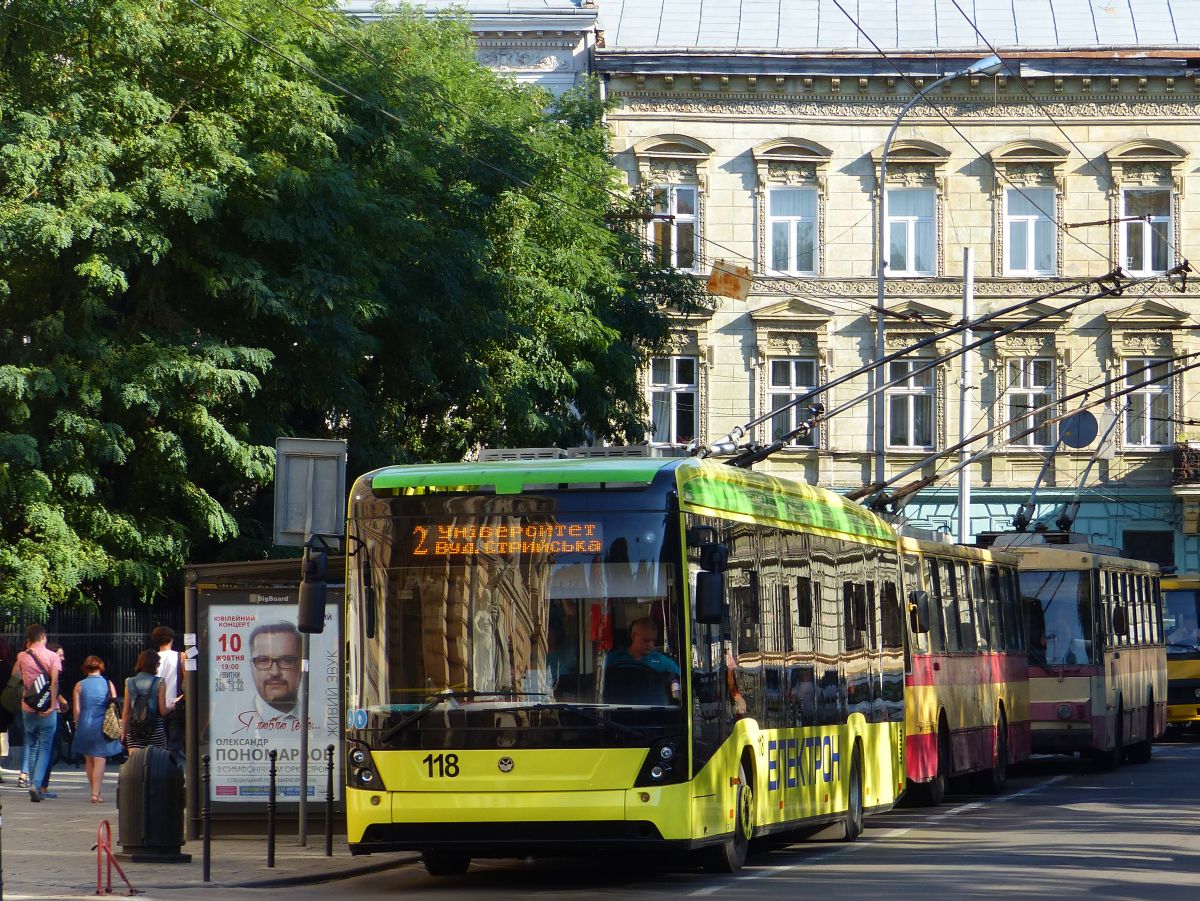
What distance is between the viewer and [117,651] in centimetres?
2791

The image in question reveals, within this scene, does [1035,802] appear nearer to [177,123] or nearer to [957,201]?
[177,123]

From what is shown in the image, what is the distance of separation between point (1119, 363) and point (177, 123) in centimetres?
2743

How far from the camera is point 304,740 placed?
15.5 m

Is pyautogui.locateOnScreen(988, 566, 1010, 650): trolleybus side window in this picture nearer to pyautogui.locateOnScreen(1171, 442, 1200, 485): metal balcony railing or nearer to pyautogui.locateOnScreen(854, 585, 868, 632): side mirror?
pyautogui.locateOnScreen(854, 585, 868, 632): side mirror

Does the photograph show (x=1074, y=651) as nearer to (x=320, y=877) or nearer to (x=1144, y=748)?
(x=1144, y=748)

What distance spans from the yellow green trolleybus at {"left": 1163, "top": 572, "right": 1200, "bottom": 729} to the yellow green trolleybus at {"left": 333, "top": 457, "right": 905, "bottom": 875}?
82.9 ft

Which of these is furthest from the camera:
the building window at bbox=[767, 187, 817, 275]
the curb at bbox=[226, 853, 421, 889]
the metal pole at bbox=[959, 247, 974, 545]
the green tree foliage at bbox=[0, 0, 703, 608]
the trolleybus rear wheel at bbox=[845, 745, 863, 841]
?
the building window at bbox=[767, 187, 817, 275]

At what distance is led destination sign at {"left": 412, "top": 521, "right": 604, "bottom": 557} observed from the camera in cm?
1310

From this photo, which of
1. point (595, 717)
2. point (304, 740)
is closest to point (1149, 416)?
point (304, 740)

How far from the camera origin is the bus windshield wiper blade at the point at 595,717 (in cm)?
1280

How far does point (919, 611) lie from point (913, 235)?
1063 inches

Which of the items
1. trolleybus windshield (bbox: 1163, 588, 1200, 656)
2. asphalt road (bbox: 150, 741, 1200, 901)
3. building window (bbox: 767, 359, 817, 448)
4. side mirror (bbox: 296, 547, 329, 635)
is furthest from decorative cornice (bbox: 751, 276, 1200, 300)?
side mirror (bbox: 296, 547, 329, 635)

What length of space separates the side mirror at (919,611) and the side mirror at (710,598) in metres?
8.04

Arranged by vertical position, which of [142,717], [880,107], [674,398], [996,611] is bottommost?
[142,717]
